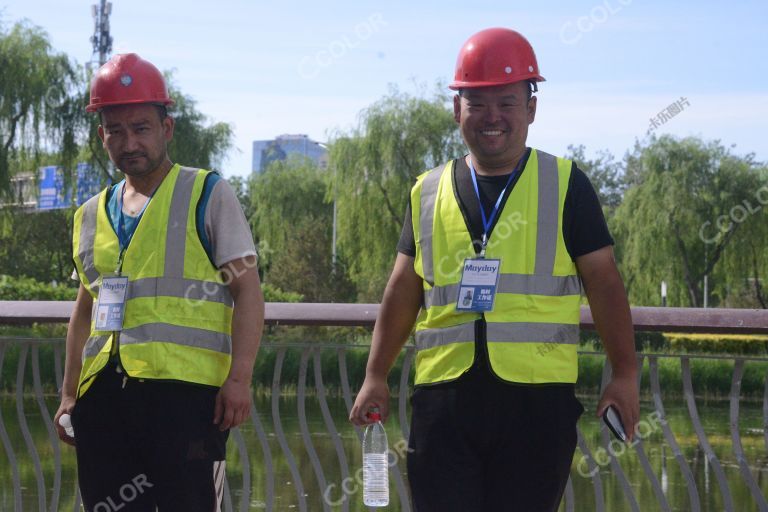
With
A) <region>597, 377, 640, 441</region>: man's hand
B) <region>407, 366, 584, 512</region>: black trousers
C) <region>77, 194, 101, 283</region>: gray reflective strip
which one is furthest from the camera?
<region>77, 194, 101, 283</region>: gray reflective strip

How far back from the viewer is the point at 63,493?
11656mm

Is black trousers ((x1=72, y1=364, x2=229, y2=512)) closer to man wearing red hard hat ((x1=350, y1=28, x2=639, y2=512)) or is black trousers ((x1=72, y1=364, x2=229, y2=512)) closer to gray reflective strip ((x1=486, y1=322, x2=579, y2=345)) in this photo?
man wearing red hard hat ((x1=350, y1=28, x2=639, y2=512))

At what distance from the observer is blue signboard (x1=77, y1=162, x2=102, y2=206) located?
3093 cm

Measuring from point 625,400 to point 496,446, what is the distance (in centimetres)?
37

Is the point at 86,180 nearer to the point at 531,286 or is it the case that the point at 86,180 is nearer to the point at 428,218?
the point at 428,218

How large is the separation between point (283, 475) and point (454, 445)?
11.3 metres

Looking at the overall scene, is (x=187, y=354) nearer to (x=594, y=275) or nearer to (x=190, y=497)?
(x=190, y=497)

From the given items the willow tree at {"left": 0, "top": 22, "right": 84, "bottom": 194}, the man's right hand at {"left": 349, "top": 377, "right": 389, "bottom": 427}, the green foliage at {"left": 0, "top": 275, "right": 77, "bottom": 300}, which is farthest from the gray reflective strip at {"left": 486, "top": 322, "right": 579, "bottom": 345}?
the willow tree at {"left": 0, "top": 22, "right": 84, "bottom": 194}

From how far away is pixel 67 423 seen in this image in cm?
362

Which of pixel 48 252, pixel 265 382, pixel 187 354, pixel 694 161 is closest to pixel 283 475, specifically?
pixel 265 382

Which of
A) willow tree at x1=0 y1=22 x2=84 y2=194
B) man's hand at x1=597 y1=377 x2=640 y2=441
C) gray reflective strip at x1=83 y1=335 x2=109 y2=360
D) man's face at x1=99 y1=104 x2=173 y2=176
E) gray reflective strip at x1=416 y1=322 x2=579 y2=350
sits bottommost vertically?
man's hand at x1=597 y1=377 x2=640 y2=441

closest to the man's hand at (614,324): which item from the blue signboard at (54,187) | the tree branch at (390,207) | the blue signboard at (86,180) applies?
the blue signboard at (54,187)

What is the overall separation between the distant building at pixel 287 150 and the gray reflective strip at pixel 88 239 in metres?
33.9

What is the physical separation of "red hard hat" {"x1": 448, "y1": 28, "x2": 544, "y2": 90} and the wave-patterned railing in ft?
4.05
